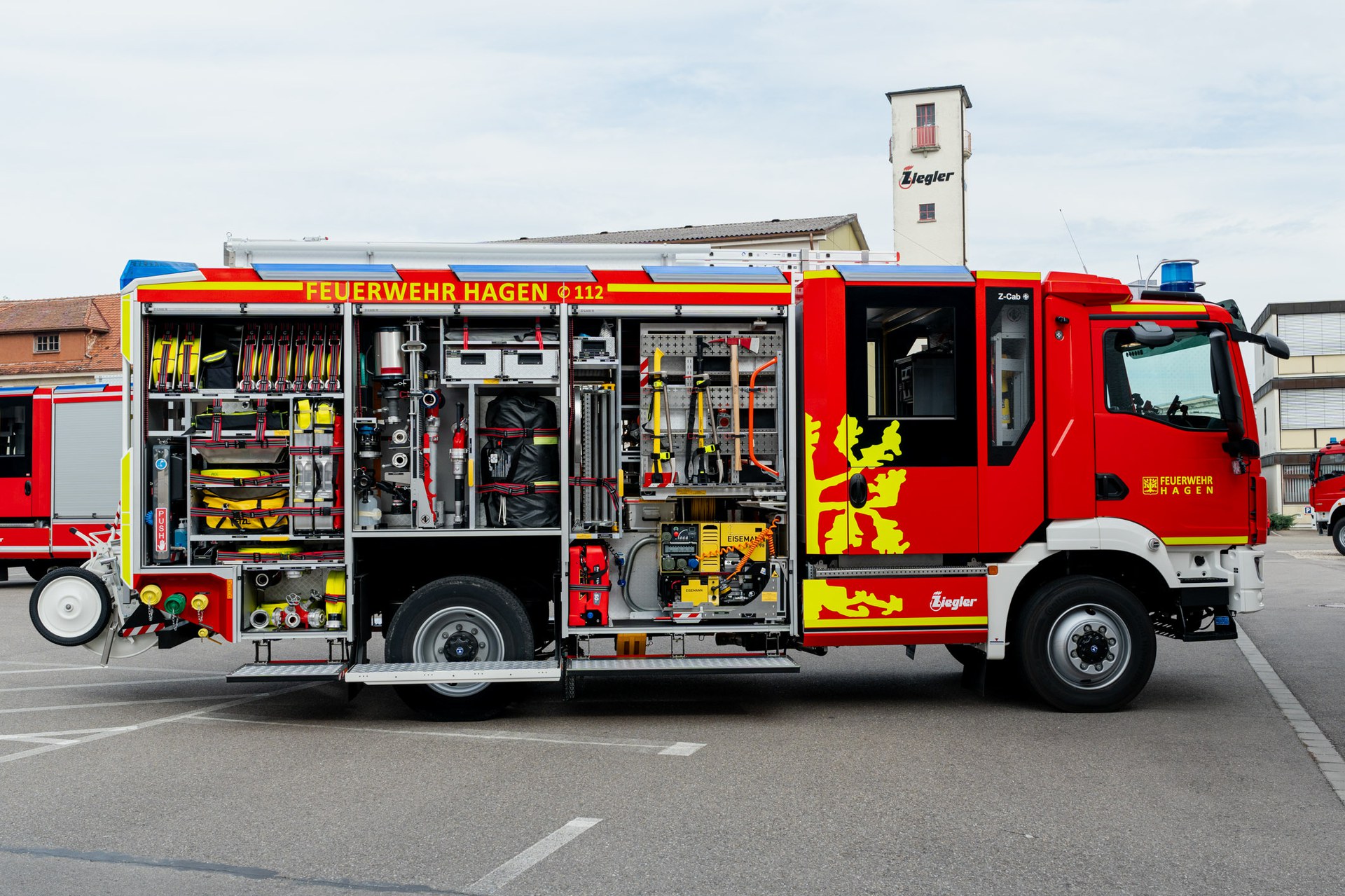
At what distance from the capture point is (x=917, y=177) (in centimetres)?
6375

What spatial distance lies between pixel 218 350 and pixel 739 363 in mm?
3526

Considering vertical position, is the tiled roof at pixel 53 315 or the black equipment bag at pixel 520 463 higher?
the tiled roof at pixel 53 315

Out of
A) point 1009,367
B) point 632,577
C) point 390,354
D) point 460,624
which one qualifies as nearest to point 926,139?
point 1009,367

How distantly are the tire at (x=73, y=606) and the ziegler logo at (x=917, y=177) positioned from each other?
59.5 metres

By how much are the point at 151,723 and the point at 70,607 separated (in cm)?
95

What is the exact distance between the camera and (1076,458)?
27.5 feet

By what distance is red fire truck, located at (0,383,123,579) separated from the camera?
1895 centimetres

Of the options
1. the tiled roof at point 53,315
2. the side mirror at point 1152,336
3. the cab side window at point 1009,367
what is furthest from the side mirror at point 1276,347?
the tiled roof at point 53,315

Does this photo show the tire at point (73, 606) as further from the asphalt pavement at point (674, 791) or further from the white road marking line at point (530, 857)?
the white road marking line at point (530, 857)

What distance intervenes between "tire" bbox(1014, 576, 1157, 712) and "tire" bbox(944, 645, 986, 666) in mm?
391

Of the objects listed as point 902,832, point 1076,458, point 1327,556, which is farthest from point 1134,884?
point 1327,556

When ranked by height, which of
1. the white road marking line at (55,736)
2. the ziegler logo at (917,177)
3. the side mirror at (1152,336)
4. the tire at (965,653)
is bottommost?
the white road marking line at (55,736)

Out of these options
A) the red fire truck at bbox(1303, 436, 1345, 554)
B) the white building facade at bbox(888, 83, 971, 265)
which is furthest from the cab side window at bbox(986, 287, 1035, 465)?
the white building facade at bbox(888, 83, 971, 265)

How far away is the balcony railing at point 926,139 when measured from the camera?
63.7m
